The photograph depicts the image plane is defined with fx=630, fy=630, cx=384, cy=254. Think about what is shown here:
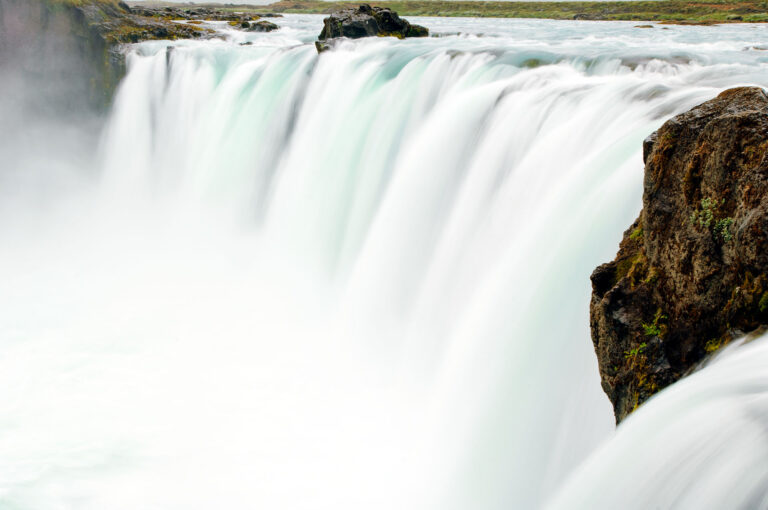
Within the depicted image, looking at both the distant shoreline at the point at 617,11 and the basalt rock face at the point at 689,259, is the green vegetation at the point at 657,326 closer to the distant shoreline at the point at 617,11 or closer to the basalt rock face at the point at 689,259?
the basalt rock face at the point at 689,259

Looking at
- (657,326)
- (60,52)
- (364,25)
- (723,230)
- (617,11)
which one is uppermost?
(617,11)

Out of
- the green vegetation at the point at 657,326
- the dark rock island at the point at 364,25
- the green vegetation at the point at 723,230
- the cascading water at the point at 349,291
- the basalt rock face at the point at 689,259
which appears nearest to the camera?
the basalt rock face at the point at 689,259

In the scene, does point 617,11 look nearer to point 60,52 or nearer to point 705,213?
point 60,52

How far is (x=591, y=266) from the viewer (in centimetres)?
547

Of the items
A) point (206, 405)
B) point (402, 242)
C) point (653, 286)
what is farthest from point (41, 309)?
point (653, 286)

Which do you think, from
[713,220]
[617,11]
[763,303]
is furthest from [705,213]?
[617,11]

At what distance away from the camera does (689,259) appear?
12.9 ft

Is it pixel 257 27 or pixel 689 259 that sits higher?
pixel 257 27

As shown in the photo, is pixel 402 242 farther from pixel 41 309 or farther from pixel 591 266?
pixel 41 309

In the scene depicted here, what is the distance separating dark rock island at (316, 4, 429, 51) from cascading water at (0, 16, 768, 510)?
3.12 m

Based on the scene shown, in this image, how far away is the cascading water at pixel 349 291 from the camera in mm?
5906

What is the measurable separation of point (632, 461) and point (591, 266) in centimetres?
222

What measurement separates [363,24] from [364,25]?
0.13 feet

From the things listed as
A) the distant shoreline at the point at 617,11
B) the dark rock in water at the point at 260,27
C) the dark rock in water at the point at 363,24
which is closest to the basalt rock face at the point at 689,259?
the dark rock in water at the point at 363,24
